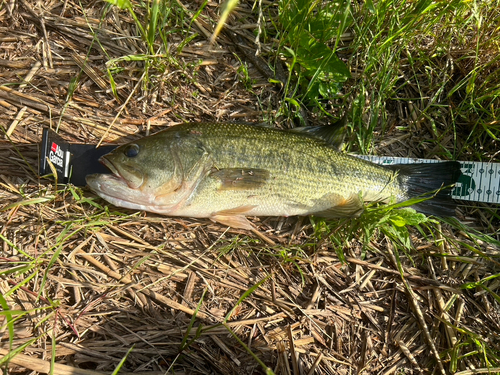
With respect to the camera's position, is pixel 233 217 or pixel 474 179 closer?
pixel 233 217

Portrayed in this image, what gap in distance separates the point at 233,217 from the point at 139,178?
1.00m

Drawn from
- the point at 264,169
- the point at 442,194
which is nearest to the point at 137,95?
the point at 264,169

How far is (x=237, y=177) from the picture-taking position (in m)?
3.28

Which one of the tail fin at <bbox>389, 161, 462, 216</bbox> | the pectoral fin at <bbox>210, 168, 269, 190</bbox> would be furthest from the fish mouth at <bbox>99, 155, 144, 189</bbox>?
the tail fin at <bbox>389, 161, 462, 216</bbox>

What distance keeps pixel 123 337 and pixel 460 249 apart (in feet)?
12.1

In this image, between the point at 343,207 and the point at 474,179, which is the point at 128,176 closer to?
the point at 343,207

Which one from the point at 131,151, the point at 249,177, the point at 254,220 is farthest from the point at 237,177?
the point at 131,151

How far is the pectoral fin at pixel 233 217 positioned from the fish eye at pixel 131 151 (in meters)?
0.96

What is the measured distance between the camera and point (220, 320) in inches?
130

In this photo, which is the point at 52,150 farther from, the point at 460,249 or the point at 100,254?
the point at 460,249

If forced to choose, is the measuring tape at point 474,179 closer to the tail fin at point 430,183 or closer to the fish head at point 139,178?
the tail fin at point 430,183

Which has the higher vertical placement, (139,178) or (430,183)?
(139,178)

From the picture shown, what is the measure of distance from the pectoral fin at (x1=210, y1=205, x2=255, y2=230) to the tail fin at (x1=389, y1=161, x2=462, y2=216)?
1.70 metres

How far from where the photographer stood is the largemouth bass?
3195 mm
